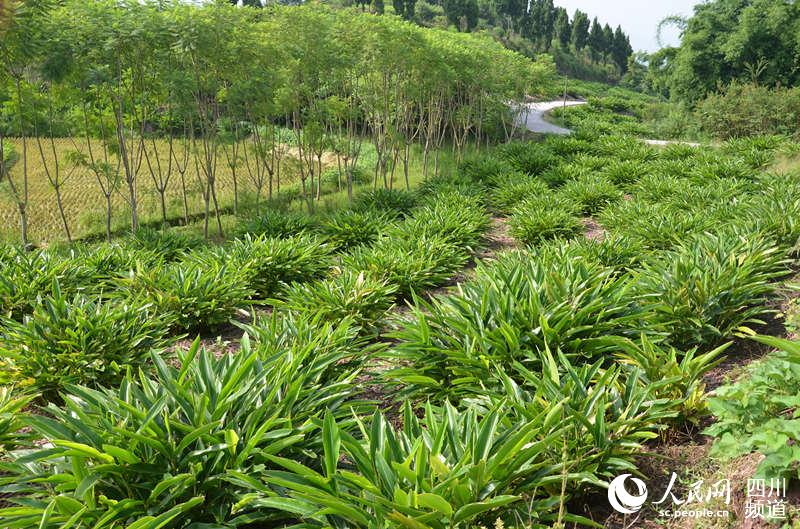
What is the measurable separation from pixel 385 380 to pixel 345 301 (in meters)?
1.27

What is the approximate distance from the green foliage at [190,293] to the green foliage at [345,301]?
1.98 ft

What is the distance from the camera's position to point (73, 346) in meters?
3.20

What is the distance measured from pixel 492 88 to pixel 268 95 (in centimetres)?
926

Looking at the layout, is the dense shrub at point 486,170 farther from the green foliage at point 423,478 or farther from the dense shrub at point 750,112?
the green foliage at point 423,478

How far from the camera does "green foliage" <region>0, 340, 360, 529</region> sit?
1756 mm

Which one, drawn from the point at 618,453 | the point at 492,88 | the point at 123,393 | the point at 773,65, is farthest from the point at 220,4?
the point at 773,65

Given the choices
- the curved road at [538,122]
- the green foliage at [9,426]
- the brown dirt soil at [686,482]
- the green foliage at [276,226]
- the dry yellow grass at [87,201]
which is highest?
the curved road at [538,122]

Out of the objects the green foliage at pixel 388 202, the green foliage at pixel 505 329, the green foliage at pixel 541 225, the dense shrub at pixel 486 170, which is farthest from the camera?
the dense shrub at pixel 486 170

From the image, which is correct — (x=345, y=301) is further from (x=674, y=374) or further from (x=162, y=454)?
(x=674, y=374)

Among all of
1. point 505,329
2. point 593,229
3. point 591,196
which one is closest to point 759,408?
point 505,329

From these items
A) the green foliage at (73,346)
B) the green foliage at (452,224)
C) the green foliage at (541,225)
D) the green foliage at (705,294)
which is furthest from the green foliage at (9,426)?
the green foliage at (541,225)

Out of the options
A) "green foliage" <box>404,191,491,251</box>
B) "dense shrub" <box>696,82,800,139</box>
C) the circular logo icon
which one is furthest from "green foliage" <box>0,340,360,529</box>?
"dense shrub" <box>696,82,800,139</box>

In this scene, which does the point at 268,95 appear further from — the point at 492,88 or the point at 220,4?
the point at 492,88

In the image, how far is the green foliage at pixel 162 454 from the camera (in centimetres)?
176
